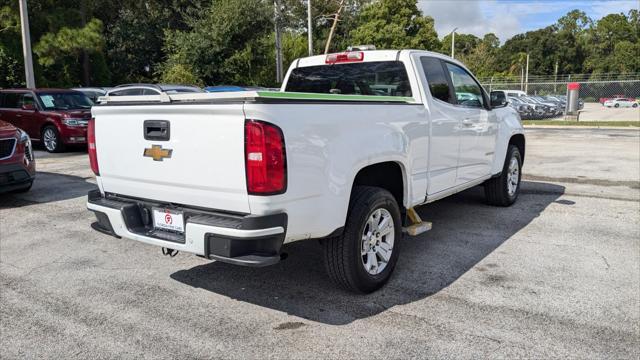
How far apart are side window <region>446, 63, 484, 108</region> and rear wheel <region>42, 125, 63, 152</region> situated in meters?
11.1

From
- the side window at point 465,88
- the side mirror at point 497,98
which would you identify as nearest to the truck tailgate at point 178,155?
the side window at point 465,88

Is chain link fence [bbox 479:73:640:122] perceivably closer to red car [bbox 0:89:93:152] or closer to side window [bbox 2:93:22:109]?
red car [bbox 0:89:93:152]

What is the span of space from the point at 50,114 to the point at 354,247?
1217cm

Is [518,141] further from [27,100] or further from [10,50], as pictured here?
[10,50]

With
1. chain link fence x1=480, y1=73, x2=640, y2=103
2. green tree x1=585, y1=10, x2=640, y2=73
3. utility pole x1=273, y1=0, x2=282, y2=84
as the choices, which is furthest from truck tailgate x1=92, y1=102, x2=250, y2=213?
green tree x1=585, y1=10, x2=640, y2=73

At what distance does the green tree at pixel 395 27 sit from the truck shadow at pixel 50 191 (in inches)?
1443

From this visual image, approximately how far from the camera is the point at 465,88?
231 inches

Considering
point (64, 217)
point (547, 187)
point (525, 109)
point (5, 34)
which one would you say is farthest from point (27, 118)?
point (525, 109)

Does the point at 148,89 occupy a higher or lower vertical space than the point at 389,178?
higher

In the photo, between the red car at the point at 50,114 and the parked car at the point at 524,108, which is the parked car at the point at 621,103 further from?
the red car at the point at 50,114

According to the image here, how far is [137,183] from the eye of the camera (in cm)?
Result: 393

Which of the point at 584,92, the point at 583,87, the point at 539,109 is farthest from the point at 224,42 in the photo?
→ the point at 584,92

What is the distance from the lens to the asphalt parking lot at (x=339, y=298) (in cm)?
341

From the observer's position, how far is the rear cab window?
16.5 feet
